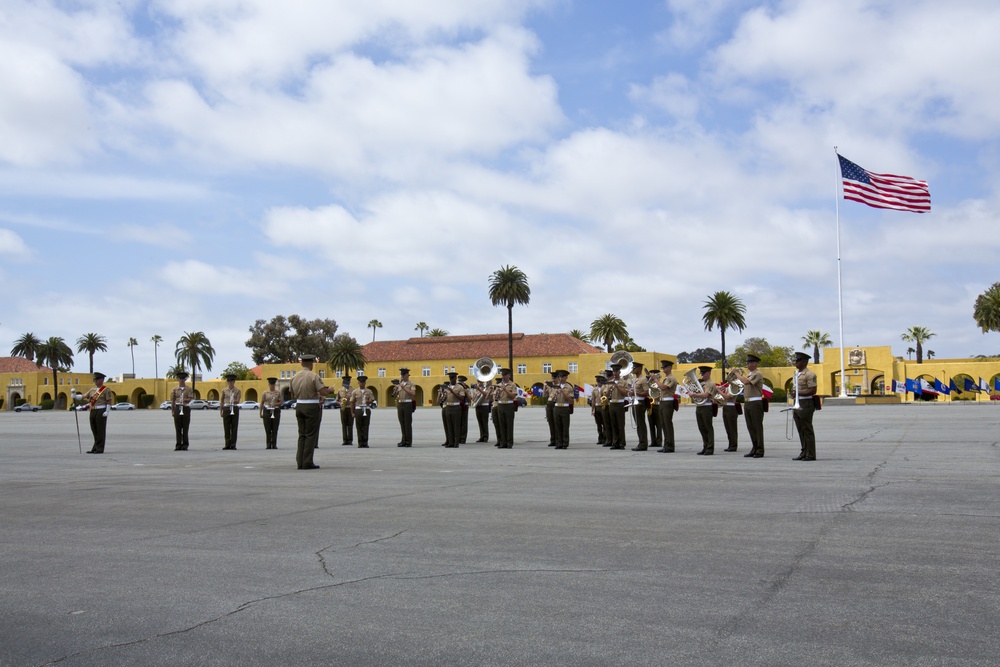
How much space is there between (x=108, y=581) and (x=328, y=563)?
1566 millimetres

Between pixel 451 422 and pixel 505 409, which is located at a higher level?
pixel 505 409

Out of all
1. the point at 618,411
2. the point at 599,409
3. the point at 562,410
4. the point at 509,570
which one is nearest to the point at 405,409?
the point at 562,410

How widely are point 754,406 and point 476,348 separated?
93.9 meters

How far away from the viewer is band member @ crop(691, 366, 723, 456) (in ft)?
58.9

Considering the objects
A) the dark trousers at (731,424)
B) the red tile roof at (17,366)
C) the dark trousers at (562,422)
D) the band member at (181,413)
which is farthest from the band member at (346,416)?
the red tile roof at (17,366)

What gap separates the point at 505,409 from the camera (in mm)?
21922

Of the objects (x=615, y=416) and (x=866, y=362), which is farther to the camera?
(x=866, y=362)

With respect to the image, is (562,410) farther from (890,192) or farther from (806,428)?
(890,192)

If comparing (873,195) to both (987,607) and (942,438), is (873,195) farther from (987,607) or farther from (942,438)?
(987,607)

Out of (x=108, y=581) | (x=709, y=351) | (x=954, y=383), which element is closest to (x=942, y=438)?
(x=108, y=581)

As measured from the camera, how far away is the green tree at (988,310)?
89.6 m

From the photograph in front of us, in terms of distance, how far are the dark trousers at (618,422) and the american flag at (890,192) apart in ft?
83.2

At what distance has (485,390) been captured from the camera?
78.5 feet

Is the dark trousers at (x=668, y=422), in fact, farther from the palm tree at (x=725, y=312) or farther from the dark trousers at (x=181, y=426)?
the palm tree at (x=725, y=312)
